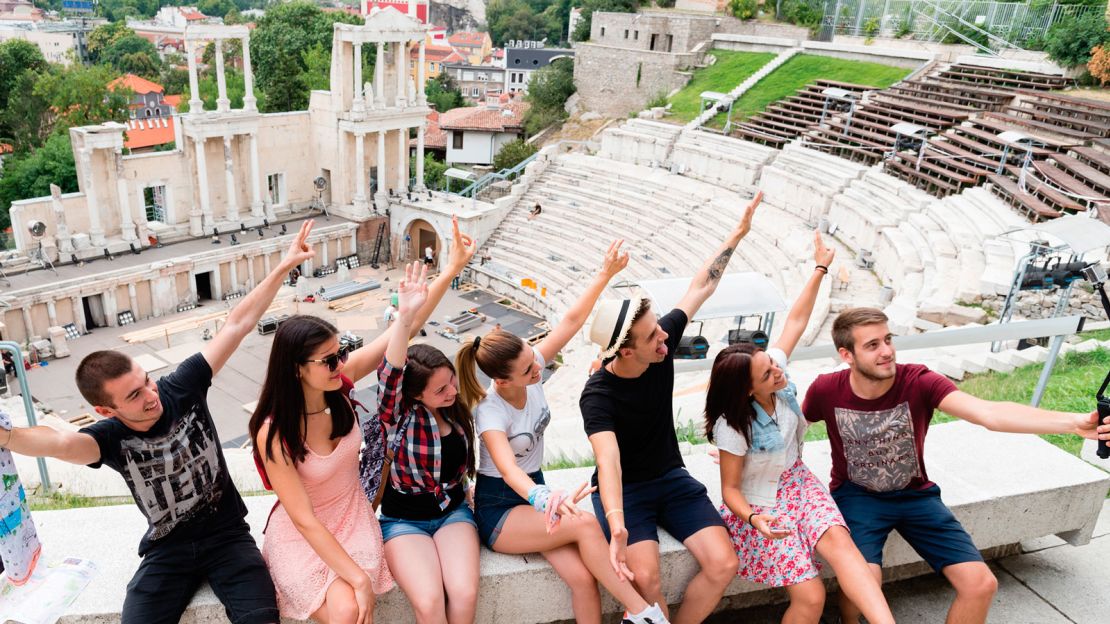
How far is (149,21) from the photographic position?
325ft

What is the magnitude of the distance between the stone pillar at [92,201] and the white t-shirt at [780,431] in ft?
79.4

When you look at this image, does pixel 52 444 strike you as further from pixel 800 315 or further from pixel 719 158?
pixel 719 158

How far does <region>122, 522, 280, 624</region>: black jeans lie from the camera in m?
2.96

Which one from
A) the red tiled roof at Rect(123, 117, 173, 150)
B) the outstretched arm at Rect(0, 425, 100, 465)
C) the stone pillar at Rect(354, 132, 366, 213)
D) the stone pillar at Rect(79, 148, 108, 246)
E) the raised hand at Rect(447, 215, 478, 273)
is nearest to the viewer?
the outstretched arm at Rect(0, 425, 100, 465)

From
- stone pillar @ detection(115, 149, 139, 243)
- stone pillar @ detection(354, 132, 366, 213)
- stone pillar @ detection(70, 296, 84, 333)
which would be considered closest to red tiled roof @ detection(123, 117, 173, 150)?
stone pillar @ detection(354, 132, 366, 213)

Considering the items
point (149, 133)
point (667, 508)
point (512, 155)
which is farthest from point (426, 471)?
point (149, 133)

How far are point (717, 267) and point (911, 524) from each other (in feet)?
5.31

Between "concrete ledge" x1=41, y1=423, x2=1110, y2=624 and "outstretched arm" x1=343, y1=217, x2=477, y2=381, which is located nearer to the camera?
"concrete ledge" x1=41, y1=423, x2=1110, y2=624

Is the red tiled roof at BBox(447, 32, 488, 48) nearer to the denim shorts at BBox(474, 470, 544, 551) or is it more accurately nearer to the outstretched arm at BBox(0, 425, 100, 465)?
the denim shorts at BBox(474, 470, 544, 551)

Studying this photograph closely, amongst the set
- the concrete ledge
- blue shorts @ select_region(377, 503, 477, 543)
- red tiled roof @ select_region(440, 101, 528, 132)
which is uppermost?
blue shorts @ select_region(377, 503, 477, 543)

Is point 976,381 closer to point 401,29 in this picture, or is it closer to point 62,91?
point 401,29

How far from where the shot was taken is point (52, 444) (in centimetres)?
278

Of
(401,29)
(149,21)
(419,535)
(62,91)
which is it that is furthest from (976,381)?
(149,21)

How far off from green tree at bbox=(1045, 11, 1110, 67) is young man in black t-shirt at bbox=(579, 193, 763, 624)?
25715 millimetres
